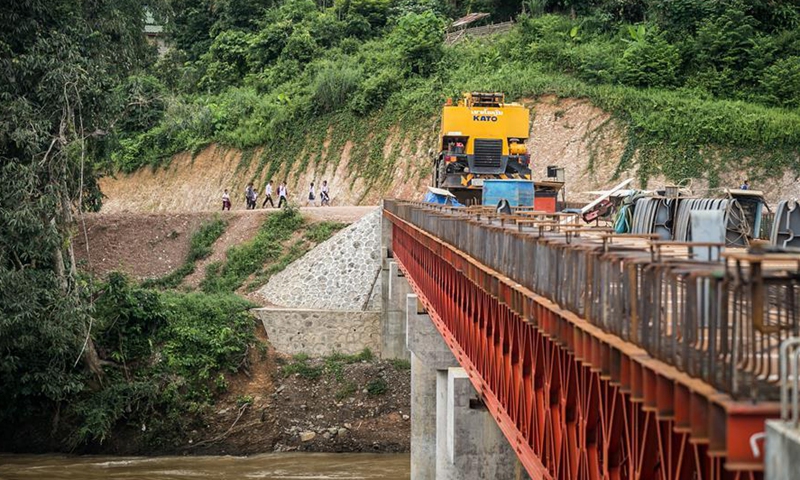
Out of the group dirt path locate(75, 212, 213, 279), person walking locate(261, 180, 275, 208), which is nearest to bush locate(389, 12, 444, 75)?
person walking locate(261, 180, 275, 208)

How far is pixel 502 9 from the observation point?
2798 inches

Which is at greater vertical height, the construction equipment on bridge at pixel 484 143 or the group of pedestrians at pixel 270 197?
the construction equipment on bridge at pixel 484 143

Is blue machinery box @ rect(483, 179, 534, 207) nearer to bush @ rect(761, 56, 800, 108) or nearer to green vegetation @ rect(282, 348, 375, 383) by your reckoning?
green vegetation @ rect(282, 348, 375, 383)

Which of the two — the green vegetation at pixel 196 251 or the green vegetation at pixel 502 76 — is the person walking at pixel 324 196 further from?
the green vegetation at pixel 196 251

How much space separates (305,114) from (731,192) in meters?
45.0

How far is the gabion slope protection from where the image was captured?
37.2m

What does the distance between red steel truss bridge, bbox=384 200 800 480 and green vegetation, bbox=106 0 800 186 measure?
113 feet

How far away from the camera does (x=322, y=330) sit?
35312mm

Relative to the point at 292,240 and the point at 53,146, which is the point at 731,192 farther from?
the point at 292,240

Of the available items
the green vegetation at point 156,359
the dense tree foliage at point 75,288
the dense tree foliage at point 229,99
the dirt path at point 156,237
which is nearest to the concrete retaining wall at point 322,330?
the green vegetation at point 156,359

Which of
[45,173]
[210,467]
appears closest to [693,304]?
[45,173]

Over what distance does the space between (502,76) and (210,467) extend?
108ft

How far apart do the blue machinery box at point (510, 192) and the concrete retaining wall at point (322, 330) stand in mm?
8625

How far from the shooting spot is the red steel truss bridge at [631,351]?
505cm
